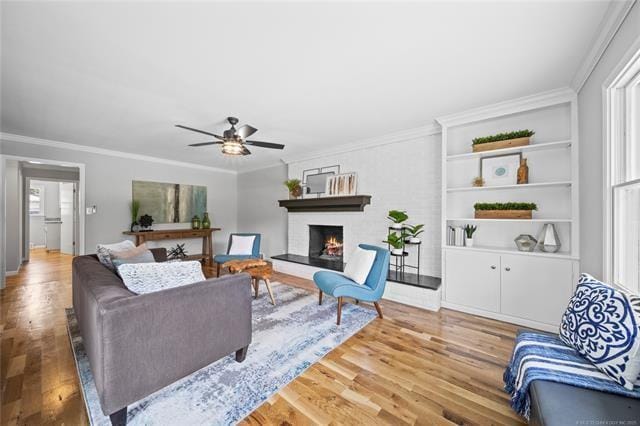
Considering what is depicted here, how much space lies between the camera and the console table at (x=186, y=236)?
4840mm

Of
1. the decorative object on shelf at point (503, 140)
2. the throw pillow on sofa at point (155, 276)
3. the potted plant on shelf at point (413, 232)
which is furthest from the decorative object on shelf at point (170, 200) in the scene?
the decorative object on shelf at point (503, 140)

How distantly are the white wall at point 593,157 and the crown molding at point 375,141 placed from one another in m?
1.44

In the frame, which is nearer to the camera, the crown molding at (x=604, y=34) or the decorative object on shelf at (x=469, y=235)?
the crown molding at (x=604, y=34)

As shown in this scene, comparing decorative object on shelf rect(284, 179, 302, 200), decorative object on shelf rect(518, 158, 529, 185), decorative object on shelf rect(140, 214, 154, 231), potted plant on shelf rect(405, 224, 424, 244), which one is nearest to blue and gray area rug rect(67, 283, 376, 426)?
potted plant on shelf rect(405, 224, 424, 244)

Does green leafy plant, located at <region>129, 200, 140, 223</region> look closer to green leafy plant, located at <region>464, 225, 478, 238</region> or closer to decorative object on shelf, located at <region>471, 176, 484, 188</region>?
green leafy plant, located at <region>464, 225, 478, 238</region>

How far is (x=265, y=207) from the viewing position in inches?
239

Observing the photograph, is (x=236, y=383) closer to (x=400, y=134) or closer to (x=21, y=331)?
(x=21, y=331)

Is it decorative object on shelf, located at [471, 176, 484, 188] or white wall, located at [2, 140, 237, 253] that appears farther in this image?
white wall, located at [2, 140, 237, 253]

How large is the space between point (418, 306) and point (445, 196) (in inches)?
57.1

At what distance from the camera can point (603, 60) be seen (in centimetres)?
177

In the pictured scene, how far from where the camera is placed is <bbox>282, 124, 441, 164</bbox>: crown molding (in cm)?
346

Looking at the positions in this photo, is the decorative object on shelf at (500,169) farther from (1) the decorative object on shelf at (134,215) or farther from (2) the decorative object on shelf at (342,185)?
(1) the decorative object on shelf at (134,215)

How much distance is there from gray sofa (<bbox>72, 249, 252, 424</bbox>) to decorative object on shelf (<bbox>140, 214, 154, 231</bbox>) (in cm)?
350

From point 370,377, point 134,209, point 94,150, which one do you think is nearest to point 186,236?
point 134,209
